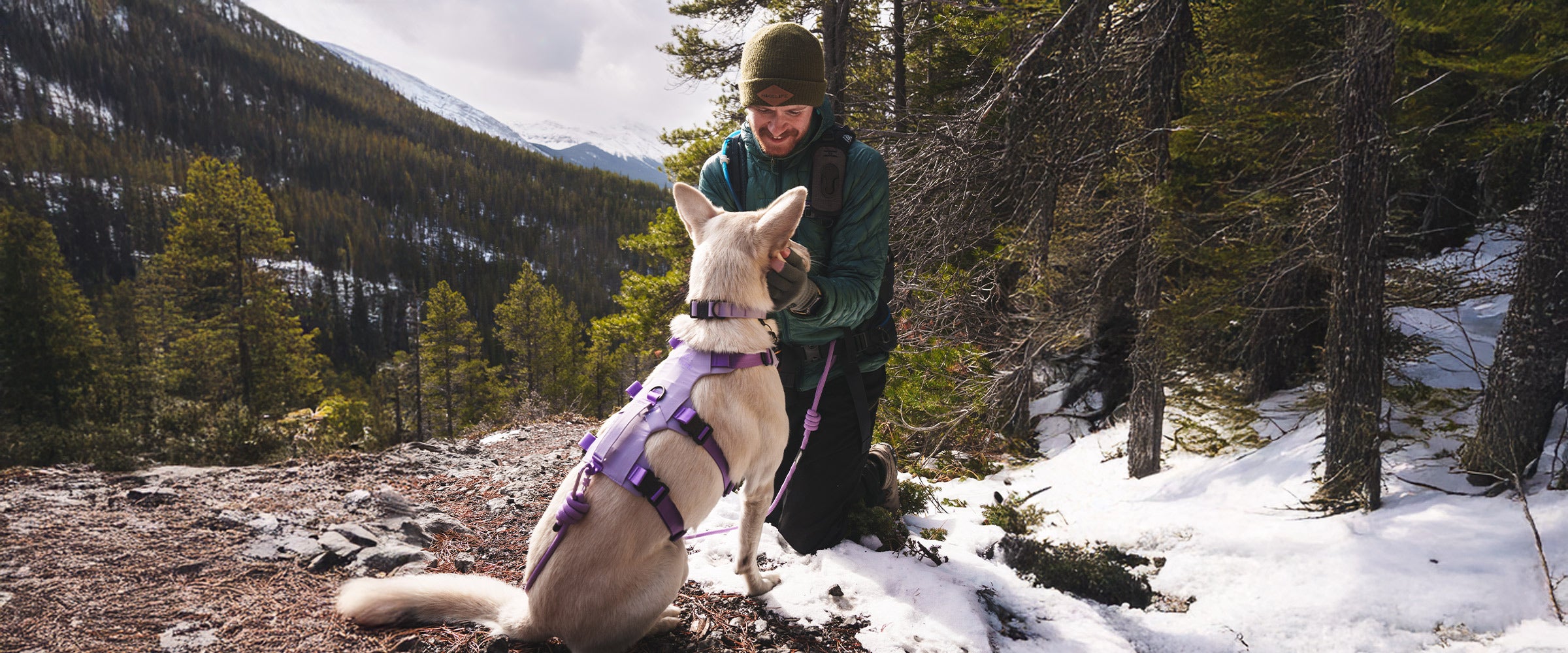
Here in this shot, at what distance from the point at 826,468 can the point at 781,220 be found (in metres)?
1.78

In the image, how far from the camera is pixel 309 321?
3401 inches

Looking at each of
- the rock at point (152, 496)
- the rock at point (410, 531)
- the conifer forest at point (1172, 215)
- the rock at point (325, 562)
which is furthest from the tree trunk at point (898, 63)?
the rock at point (152, 496)

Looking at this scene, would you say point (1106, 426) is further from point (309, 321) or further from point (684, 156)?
point (309, 321)

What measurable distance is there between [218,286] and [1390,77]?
121 feet

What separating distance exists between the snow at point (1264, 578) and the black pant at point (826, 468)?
5.3 inches

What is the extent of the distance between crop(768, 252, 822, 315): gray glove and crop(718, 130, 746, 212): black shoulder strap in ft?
2.69

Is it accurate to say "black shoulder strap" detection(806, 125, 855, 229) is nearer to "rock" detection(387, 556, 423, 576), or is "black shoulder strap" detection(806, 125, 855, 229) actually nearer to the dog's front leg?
the dog's front leg

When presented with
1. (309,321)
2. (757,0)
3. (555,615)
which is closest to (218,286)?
(757,0)

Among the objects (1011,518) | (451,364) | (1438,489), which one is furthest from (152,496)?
(451,364)

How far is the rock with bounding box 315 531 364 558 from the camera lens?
3.45m

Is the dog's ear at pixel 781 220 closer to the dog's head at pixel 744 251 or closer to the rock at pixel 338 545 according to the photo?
the dog's head at pixel 744 251

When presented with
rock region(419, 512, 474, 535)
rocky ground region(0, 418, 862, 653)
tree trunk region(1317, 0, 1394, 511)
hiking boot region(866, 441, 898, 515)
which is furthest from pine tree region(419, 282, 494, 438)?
tree trunk region(1317, 0, 1394, 511)

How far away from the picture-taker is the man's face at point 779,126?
3082mm

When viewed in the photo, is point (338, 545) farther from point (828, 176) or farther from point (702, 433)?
point (828, 176)
